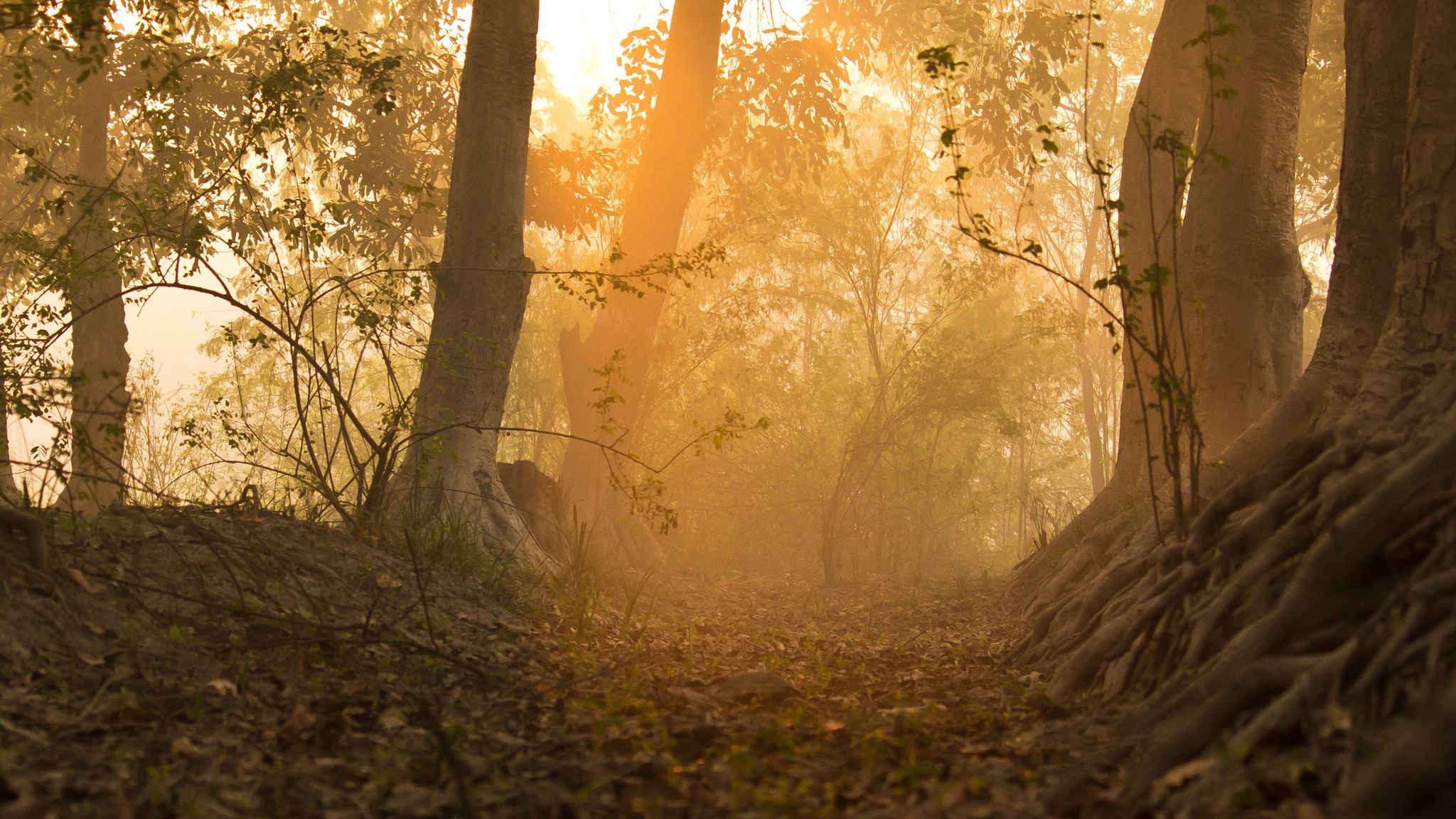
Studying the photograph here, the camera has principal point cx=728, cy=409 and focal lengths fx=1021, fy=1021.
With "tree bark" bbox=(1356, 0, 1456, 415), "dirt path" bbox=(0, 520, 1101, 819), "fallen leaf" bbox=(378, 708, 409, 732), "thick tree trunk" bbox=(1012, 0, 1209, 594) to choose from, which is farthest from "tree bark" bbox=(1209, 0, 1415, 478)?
"fallen leaf" bbox=(378, 708, 409, 732)

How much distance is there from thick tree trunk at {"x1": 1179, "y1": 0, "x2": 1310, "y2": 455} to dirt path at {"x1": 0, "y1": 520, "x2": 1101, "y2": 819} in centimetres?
285

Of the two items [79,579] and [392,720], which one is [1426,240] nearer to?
[392,720]

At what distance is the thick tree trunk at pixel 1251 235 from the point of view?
6.94 m

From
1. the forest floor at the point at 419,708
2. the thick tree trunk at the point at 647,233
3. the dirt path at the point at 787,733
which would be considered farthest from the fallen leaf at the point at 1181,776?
the thick tree trunk at the point at 647,233

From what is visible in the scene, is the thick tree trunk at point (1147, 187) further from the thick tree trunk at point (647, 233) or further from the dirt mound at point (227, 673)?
the dirt mound at point (227, 673)

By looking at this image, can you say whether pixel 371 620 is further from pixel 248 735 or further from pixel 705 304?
pixel 705 304

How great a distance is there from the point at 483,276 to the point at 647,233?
10.5 ft

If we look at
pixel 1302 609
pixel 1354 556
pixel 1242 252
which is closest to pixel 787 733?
pixel 1302 609

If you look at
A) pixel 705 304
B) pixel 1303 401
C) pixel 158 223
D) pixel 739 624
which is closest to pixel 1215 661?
pixel 1303 401

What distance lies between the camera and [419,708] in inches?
155

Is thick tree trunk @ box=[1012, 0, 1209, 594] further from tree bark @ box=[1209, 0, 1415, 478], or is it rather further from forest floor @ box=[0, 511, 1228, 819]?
forest floor @ box=[0, 511, 1228, 819]

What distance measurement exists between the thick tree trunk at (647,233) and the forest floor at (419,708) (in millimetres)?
4943

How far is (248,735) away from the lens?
3453mm

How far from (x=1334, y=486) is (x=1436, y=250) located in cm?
124
